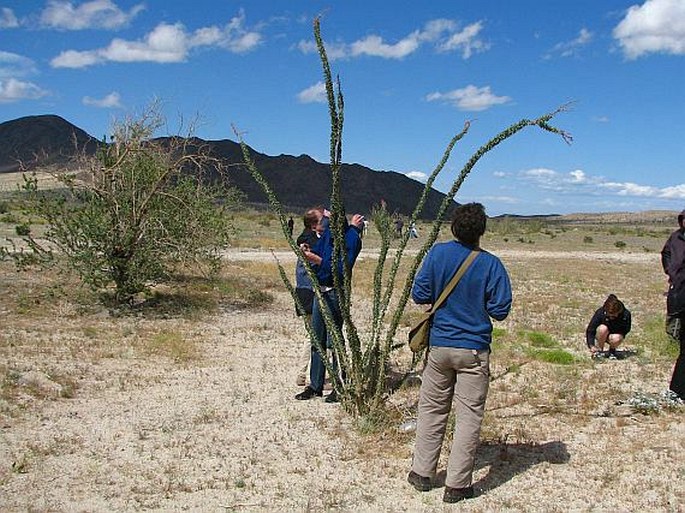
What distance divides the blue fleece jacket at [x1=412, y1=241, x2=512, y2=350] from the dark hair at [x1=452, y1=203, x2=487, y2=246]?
0.27 ft

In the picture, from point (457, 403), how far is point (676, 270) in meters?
3.38

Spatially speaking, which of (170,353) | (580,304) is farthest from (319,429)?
(580,304)

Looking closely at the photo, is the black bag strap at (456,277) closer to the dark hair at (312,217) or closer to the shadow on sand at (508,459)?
the shadow on sand at (508,459)

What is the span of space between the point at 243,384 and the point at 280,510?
3.37m

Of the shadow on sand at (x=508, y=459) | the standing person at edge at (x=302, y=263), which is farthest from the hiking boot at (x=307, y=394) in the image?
the shadow on sand at (x=508, y=459)

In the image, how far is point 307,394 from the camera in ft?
24.5

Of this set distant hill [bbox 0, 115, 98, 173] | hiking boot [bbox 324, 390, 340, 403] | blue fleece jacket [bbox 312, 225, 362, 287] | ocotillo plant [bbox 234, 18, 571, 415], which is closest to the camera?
ocotillo plant [bbox 234, 18, 571, 415]

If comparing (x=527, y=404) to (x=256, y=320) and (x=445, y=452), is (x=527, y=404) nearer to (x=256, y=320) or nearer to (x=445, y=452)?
(x=445, y=452)

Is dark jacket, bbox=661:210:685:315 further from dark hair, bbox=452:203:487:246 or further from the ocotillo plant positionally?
dark hair, bbox=452:203:487:246

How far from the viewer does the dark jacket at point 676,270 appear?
6.96 meters

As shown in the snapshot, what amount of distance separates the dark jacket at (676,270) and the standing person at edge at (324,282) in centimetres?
302

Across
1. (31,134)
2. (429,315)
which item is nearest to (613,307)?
(429,315)

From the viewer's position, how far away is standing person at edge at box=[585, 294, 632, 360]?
376 inches

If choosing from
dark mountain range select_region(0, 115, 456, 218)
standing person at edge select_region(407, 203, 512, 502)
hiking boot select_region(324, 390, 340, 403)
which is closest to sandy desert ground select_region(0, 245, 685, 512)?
hiking boot select_region(324, 390, 340, 403)
